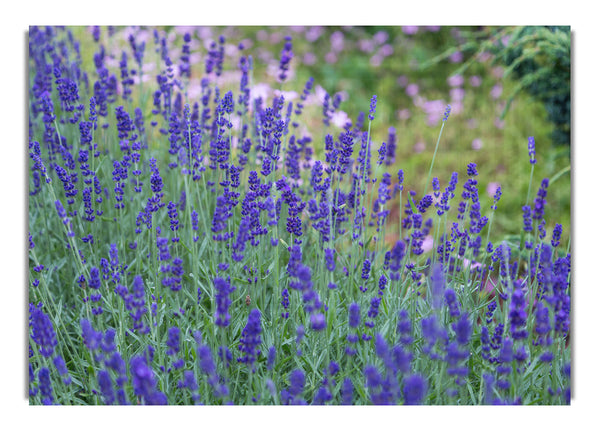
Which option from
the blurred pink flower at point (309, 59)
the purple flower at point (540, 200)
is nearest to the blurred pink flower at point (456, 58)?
the blurred pink flower at point (309, 59)

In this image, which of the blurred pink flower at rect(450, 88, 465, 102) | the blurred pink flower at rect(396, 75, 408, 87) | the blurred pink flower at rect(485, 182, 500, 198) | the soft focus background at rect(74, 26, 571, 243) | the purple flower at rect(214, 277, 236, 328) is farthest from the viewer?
the blurred pink flower at rect(396, 75, 408, 87)

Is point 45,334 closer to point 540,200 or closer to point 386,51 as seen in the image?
point 540,200

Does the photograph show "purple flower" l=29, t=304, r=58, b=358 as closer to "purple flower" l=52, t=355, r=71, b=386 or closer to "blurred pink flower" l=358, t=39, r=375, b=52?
"purple flower" l=52, t=355, r=71, b=386

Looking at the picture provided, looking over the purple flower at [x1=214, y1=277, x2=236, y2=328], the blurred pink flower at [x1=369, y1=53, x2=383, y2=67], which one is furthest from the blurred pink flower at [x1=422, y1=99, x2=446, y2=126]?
the purple flower at [x1=214, y1=277, x2=236, y2=328]

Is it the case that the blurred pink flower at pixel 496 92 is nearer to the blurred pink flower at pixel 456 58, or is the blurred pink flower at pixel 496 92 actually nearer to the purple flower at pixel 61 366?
the blurred pink flower at pixel 456 58

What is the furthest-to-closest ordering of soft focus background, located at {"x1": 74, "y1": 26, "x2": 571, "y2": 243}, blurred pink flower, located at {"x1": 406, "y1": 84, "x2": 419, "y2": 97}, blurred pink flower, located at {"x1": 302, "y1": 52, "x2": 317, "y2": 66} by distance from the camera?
blurred pink flower, located at {"x1": 302, "y1": 52, "x2": 317, "y2": 66} < blurred pink flower, located at {"x1": 406, "y1": 84, "x2": 419, "y2": 97} < soft focus background, located at {"x1": 74, "y1": 26, "x2": 571, "y2": 243}

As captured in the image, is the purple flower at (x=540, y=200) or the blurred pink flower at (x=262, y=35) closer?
the purple flower at (x=540, y=200)

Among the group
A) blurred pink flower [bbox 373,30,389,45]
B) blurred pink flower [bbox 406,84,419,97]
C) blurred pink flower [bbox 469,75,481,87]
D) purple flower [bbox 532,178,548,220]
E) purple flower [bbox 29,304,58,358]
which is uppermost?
blurred pink flower [bbox 373,30,389,45]

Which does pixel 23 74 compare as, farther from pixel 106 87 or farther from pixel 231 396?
pixel 231 396

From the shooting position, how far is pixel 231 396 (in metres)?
1.96

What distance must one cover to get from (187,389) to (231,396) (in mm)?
158

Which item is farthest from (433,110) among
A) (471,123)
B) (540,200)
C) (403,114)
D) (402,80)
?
(540,200)

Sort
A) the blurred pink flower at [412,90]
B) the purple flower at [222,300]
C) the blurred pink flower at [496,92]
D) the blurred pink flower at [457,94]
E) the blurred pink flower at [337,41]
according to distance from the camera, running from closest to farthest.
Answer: the purple flower at [222,300] < the blurred pink flower at [496,92] < the blurred pink flower at [457,94] < the blurred pink flower at [412,90] < the blurred pink flower at [337,41]

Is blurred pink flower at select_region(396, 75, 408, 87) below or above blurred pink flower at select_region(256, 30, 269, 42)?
below
